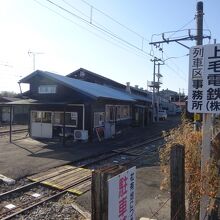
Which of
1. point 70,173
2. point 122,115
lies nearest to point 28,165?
point 70,173

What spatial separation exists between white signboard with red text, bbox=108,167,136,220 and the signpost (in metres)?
1.60

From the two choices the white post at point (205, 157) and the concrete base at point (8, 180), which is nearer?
the white post at point (205, 157)

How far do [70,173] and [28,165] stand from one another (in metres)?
2.33

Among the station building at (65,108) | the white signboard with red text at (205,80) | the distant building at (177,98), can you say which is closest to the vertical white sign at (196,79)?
the white signboard with red text at (205,80)

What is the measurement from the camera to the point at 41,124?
24.9 metres

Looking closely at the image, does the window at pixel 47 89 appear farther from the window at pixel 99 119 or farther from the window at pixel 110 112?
the window at pixel 110 112

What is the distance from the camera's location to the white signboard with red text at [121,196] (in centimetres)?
358

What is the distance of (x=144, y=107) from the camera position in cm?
4022

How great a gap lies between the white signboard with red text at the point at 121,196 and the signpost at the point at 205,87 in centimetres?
160

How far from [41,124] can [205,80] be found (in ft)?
68.1

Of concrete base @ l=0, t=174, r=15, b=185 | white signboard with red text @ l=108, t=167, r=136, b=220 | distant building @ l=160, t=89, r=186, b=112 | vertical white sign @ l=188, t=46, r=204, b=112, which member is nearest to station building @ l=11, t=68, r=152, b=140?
distant building @ l=160, t=89, r=186, b=112

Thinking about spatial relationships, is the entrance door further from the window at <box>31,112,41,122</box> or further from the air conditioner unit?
the air conditioner unit

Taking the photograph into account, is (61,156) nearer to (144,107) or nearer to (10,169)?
(10,169)

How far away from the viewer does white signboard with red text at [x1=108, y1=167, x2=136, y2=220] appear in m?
3.58
